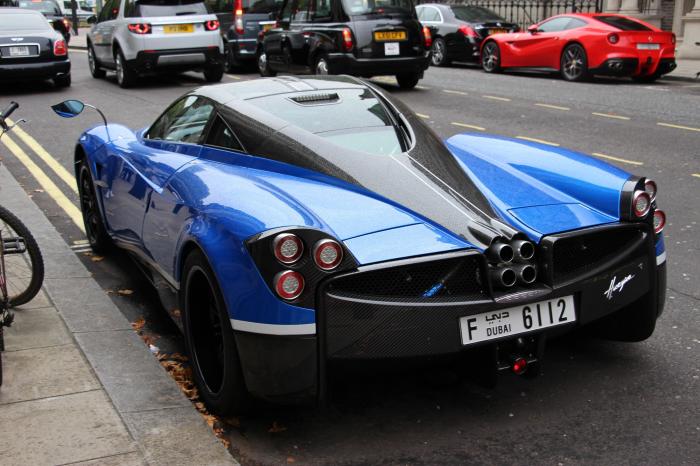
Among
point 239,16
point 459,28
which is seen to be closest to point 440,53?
point 459,28

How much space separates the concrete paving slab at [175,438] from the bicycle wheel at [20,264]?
1.62 meters

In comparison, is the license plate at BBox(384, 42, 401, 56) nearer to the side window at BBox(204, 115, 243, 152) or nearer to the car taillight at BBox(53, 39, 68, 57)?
the car taillight at BBox(53, 39, 68, 57)

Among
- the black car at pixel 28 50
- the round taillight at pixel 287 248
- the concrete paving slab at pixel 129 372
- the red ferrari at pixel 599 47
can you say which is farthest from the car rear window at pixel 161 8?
the round taillight at pixel 287 248

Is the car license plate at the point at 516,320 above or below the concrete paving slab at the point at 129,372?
above

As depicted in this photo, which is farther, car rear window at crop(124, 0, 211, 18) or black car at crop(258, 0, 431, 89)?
car rear window at crop(124, 0, 211, 18)

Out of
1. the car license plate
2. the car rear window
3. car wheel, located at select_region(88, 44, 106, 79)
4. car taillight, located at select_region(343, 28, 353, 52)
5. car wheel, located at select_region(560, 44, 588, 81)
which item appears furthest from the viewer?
car wheel, located at select_region(88, 44, 106, 79)

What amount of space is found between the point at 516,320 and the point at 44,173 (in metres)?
7.22

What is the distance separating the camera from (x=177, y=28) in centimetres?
1703

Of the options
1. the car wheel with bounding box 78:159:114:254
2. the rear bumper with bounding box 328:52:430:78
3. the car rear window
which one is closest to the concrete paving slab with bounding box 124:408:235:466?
the car wheel with bounding box 78:159:114:254

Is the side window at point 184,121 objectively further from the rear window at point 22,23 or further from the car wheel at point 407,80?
the rear window at point 22,23

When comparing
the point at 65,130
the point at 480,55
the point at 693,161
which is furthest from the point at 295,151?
the point at 480,55

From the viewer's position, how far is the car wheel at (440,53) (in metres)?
21.6

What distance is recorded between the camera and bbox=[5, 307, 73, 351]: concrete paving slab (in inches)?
181

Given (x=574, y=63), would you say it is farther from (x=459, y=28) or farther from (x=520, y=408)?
(x=520, y=408)
